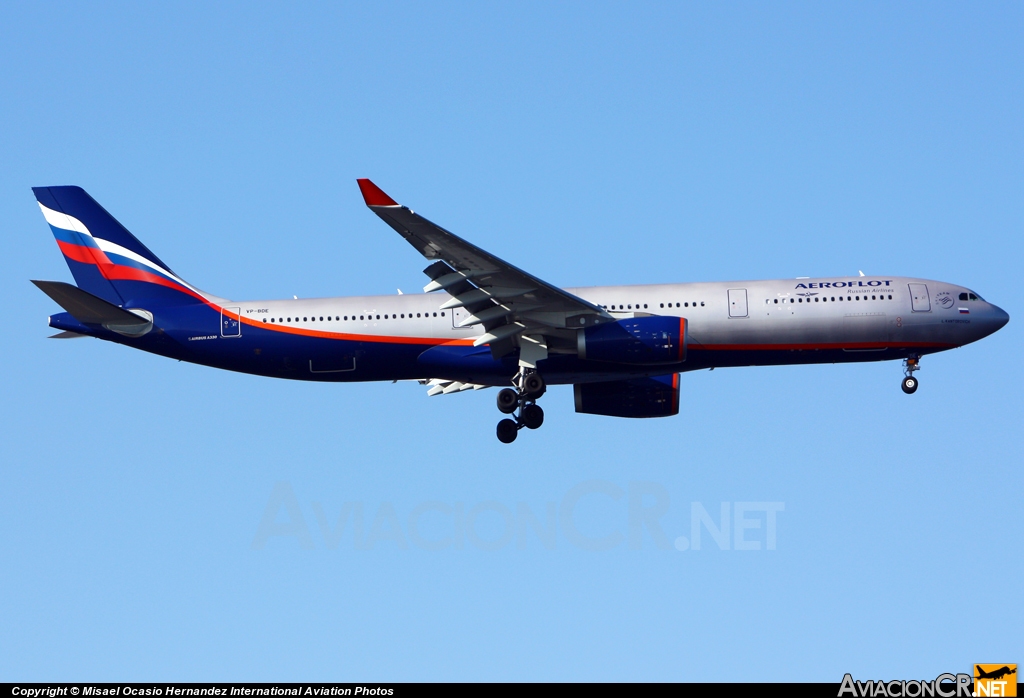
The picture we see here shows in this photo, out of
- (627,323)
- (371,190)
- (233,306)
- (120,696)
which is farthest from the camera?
A: (233,306)

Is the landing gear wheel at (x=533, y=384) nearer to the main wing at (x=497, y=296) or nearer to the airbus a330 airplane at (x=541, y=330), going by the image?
the airbus a330 airplane at (x=541, y=330)

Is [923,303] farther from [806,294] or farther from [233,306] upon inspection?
[233,306]

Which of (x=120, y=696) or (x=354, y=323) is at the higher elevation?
(x=354, y=323)

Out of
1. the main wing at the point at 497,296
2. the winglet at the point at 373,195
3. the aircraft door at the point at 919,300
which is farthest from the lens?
the aircraft door at the point at 919,300

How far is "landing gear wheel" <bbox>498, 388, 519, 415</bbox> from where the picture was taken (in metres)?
45.4

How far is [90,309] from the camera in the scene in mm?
44594

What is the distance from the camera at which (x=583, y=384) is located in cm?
4819

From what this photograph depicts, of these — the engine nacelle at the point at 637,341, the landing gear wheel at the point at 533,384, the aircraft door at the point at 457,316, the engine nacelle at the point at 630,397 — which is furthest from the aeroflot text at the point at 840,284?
the aircraft door at the point at 457,316

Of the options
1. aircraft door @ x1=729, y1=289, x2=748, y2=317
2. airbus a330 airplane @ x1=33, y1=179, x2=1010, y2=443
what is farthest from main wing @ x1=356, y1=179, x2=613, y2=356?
aircraft door @ x1=729, y1=289, x2=748, y2=317

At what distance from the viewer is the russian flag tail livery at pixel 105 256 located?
4691cm

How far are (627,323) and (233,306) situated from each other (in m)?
13.5

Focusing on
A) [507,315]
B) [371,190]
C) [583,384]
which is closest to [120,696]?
[371,190]

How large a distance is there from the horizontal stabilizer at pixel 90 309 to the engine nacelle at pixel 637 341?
14950mm

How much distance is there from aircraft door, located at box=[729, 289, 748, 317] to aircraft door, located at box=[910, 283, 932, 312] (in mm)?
5598
